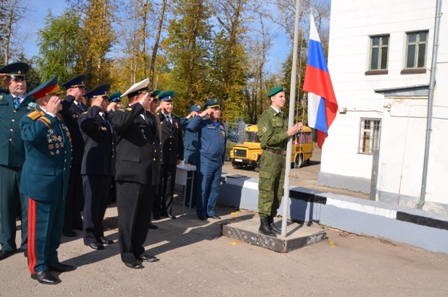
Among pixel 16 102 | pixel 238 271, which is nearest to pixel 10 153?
pixel 16 102

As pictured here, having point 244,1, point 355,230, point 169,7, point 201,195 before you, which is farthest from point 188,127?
point 244,1

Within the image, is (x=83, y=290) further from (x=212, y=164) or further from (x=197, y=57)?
(x=197, y=57)

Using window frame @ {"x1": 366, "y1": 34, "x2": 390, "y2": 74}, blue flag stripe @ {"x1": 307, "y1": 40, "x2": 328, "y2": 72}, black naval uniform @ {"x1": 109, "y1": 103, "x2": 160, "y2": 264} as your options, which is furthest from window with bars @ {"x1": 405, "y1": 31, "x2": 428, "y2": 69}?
black naval uniform @ {"x1": 109, "y1": 103, "x2": 160, "y2": 264}

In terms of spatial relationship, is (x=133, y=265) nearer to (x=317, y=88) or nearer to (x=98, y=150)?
(x=98, y=150)

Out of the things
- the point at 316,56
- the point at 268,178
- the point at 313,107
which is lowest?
the point at 268,178

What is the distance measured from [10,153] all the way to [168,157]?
297cm

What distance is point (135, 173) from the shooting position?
16.4 ft

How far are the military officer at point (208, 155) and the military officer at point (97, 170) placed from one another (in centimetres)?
203

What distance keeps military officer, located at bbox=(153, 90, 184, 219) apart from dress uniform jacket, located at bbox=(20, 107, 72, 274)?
3098mm

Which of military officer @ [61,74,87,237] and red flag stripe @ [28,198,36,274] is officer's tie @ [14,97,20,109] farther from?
red flag stripe @ [28,198,36,274]

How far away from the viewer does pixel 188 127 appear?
7.74m

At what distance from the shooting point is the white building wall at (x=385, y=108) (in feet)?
34.5

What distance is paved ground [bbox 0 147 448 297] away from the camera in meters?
4.56

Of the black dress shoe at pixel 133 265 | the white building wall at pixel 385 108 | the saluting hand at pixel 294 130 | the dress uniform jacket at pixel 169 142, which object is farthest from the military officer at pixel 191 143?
the white building wall at pixel 385 108
